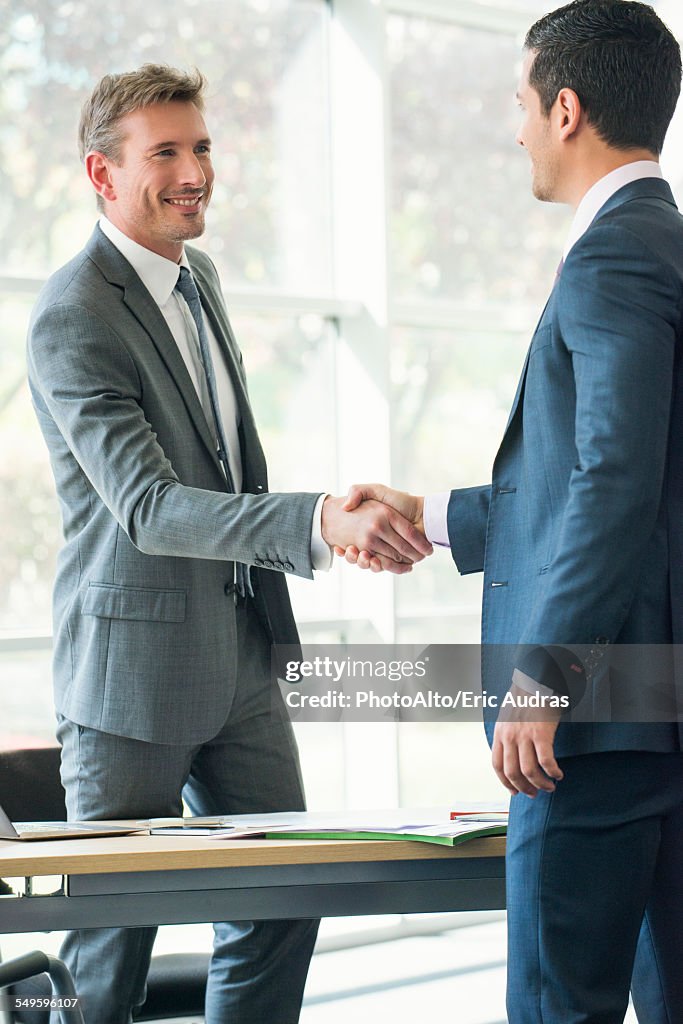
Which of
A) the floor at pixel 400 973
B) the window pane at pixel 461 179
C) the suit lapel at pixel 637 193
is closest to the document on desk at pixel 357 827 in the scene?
the suit lapel at pixel 637 193

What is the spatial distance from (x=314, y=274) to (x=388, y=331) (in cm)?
34

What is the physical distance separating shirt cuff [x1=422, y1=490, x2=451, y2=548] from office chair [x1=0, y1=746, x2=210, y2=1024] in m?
0.81

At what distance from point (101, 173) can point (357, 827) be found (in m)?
1.38

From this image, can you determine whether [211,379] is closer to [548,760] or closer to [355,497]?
[355,497]

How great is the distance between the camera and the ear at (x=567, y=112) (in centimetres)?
155

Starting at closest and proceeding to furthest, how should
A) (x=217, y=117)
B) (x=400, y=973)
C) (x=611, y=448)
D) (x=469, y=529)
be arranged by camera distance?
(x=611, y=448)
(x=469, y=529)
(x=400, y=973)
(x=217, y=117)

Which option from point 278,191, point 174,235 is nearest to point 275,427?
point 278,191

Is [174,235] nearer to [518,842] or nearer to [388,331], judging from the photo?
[518,842]

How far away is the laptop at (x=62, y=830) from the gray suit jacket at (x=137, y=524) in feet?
0.77

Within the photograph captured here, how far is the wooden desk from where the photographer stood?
1572mm

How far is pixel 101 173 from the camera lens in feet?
7.73

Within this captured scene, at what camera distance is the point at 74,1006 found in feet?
5.44

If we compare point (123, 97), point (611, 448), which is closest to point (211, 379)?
point (123, 97)

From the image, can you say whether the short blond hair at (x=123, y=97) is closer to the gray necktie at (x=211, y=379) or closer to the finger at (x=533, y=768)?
the gray necktie at (x=211, y=379)
